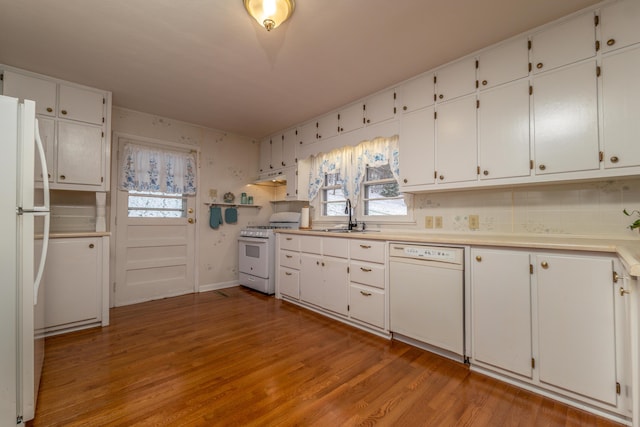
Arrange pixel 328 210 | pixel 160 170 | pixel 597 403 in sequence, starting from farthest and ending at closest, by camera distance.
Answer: pixel 328 210 → pixel 160 170 → pixel 597 403

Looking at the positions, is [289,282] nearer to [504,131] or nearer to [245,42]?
[245,42]

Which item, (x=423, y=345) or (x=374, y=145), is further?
(x=374, y=145)

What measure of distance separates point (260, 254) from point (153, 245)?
1.40 m

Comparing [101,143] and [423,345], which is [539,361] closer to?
[423,345]

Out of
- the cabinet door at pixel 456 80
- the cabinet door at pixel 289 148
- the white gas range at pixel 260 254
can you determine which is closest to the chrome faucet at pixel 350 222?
the white gas range at pixel 260 254

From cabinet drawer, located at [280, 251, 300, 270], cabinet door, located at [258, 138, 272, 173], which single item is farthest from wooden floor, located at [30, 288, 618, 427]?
cabinet door, located at [258, 138, 272, 173]

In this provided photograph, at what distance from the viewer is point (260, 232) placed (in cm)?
397

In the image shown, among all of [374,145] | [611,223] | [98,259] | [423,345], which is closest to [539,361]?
[423,345]

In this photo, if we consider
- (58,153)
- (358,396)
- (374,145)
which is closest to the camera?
(358,396)

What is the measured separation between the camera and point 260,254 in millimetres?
3941

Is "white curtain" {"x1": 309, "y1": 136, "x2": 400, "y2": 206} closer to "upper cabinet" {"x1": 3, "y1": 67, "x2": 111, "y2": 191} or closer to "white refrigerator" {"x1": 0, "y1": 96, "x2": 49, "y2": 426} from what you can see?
"upper cabinet" {"x1": 3, "y1": 67, "x2": 111, "y2": 191}

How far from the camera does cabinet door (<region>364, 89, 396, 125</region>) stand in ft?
9.48

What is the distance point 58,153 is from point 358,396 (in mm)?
Result: 3427

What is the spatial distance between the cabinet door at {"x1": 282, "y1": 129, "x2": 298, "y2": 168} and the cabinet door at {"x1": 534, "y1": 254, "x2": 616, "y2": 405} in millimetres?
3147
